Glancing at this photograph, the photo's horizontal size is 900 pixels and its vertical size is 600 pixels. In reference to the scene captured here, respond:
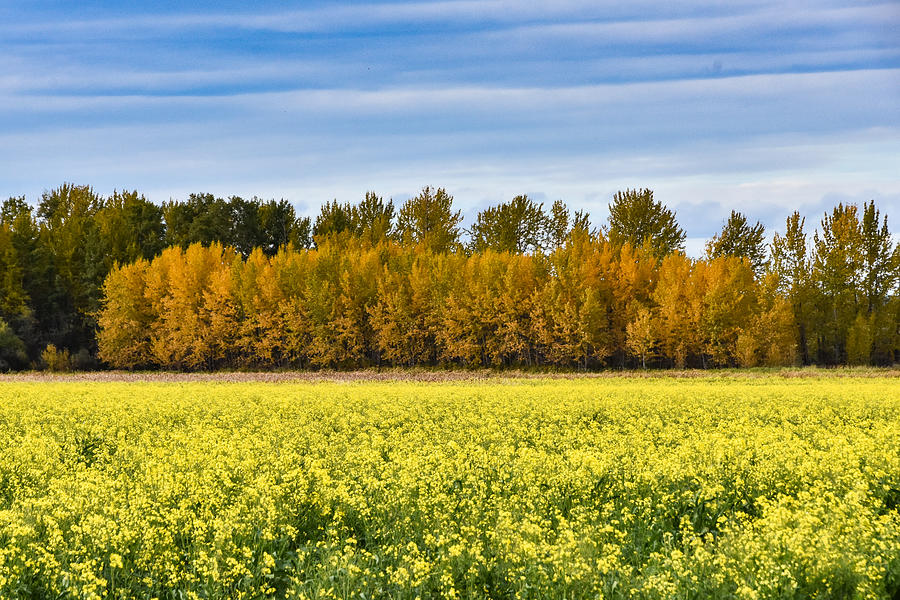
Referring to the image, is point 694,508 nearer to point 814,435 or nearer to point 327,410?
point 814,435

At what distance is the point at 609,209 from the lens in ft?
241

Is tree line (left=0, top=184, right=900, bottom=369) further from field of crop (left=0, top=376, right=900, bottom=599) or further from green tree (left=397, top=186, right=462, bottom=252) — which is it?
field of crop (left=0, top=376, right=900, bottom=599)

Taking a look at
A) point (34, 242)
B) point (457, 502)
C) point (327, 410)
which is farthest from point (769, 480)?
point (34, 242)

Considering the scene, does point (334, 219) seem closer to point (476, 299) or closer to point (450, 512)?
point (476, 299)

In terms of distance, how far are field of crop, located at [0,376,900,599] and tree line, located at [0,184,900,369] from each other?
1427 inches

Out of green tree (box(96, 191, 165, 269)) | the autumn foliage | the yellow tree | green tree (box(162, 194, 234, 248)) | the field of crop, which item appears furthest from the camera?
green tree (box(162, 194, 234, 248))

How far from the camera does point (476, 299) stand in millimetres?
54656

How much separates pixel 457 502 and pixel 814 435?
953 centimetres

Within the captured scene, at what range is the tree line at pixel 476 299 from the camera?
174ft

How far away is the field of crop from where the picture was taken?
24.1 ft

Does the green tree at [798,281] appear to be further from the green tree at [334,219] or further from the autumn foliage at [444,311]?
the green tree at [334,219]

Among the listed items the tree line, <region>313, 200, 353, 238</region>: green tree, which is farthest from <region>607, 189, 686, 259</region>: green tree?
<region>313, 200, 353, 238</region>: green tree

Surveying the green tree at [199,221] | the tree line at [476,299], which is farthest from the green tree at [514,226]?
the green tree at [199,221]

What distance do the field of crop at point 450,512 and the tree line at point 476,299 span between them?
36.2 metres
